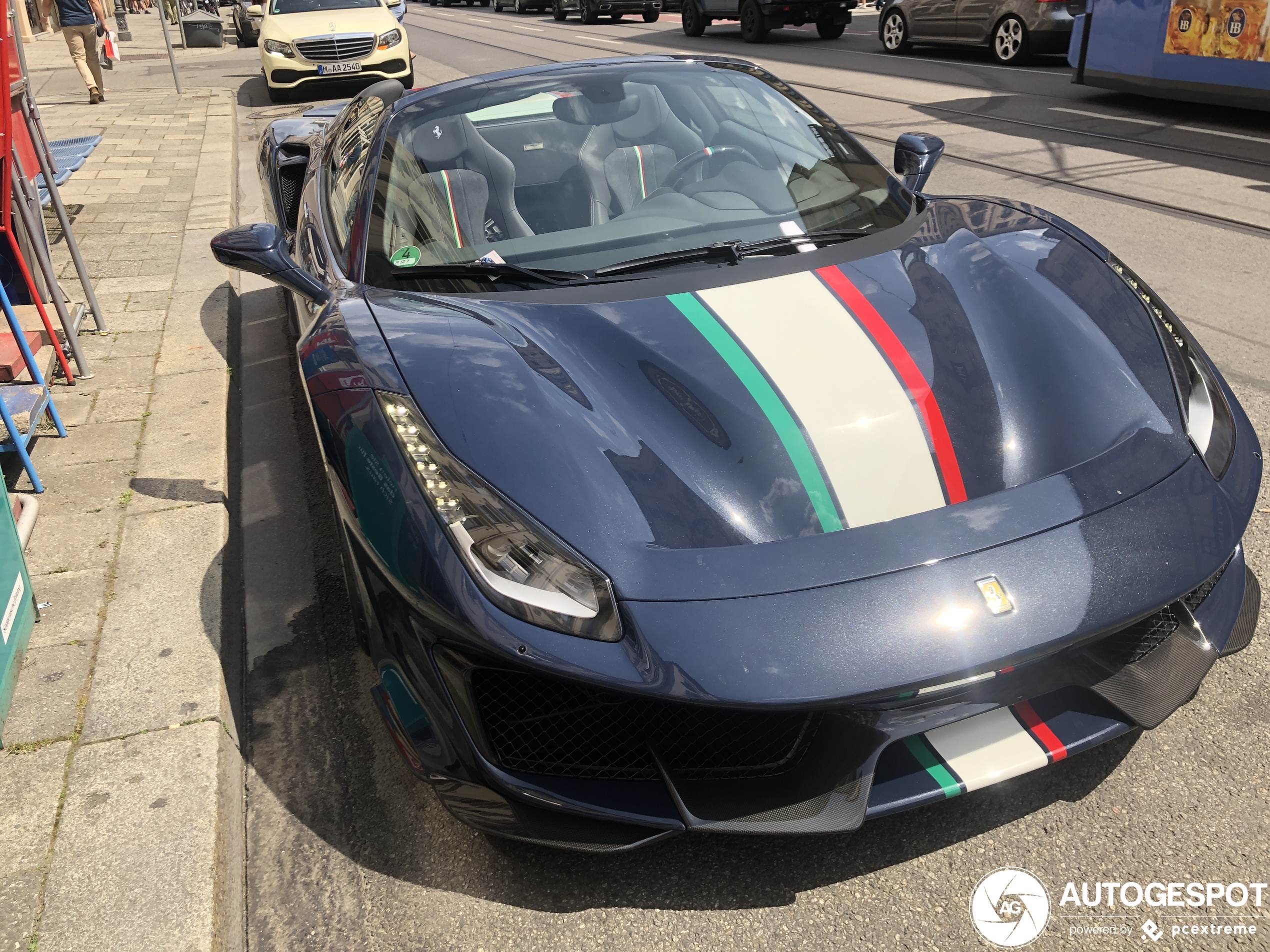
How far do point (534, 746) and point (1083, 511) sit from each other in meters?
1.07

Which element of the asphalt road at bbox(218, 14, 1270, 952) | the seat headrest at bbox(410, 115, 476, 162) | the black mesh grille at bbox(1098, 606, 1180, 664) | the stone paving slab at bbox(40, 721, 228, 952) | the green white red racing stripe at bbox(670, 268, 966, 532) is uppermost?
the seat headrest at bbox(410, 115, 476, 162)

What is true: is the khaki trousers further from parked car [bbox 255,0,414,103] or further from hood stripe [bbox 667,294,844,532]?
hood stripe [bbox 667,294,844,532]

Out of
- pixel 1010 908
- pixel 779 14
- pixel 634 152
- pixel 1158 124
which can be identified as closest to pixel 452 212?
pixel 634 152

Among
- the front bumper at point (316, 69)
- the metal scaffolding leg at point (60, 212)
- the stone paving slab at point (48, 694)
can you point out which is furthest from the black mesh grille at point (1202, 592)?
the front bumper at point (316, 69)

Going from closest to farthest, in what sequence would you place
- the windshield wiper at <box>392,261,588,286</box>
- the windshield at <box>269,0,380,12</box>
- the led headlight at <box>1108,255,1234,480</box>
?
the led headlight at <box>1108,255,1234,480</box>
the windshield wiper at <box>392,261,588,286</box>
the windshield at <box>269,0,380,12</box>

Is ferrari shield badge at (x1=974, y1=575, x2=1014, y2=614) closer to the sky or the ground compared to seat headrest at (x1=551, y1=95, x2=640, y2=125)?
closer to the ground

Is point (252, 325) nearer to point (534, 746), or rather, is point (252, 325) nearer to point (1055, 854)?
point (534, 746)

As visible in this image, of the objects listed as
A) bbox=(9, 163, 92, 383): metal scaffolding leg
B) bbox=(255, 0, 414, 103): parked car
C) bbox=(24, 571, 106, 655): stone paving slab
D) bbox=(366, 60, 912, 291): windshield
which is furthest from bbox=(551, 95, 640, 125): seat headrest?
bbox=(255, 0, 414, 103): parked car

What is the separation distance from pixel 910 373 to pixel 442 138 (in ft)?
5.49

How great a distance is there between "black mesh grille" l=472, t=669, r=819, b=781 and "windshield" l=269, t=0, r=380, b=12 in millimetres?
14075

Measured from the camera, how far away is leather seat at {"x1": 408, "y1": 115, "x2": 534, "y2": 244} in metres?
2.87

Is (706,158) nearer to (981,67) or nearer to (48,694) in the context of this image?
(48,694)

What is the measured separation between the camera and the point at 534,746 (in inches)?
72.0

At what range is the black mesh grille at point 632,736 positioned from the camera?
180 centimetres
